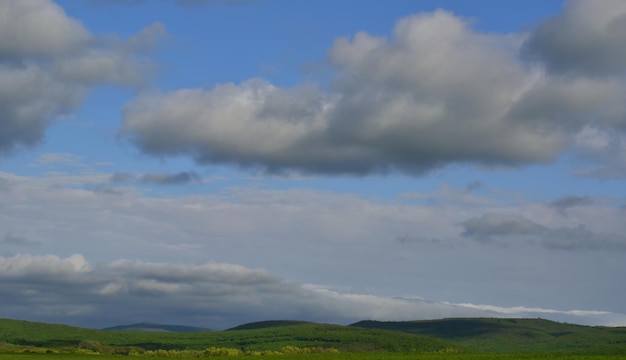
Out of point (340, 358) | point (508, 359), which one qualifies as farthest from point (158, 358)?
point (508, 359)

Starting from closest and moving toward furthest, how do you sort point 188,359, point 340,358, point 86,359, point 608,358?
point 608,358, point 340,358, point 86,359, point 188,359

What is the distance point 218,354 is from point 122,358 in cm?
2342

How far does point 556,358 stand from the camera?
4026 inches

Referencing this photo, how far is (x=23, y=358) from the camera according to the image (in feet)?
408

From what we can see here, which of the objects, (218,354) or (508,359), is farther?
(218,354)

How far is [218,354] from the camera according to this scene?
157 m

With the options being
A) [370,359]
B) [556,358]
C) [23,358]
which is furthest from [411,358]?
[23,358]

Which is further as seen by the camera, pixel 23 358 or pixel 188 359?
pixel 188 359

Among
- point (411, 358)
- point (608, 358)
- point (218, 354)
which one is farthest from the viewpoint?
point (218, 354)

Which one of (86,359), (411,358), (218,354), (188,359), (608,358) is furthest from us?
(218,354)

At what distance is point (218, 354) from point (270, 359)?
34578mm

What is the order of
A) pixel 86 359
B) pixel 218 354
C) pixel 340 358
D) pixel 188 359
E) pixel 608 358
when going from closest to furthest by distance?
pixel 608 358
pixel 340 358
pixel 86 359
pixel 188 359
pixel 218 354

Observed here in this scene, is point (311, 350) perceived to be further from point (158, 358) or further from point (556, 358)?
point (556, 358)

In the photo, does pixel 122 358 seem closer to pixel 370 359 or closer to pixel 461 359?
pixel 370 359
